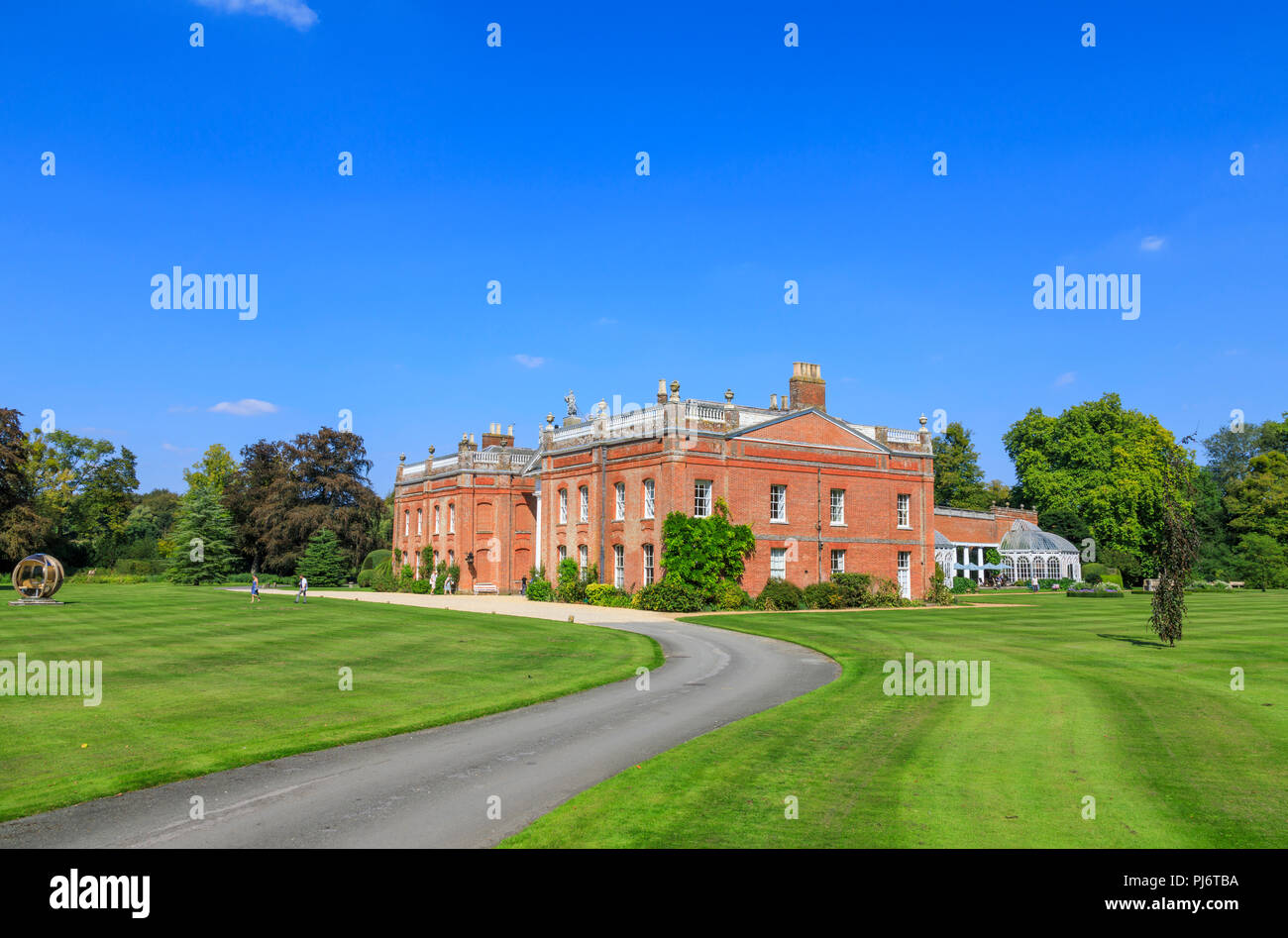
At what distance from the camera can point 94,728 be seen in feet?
38.8

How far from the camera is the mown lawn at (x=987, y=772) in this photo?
752cm

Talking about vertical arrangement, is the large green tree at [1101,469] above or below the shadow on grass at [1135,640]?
above

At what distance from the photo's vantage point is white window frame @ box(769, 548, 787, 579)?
43881mm

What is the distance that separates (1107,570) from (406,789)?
68632 mm

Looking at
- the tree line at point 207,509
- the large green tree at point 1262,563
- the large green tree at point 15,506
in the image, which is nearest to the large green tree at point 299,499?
the tree line at point 207,509

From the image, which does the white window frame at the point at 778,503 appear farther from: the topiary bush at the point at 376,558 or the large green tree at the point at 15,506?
the large green tree at the point at 15,506

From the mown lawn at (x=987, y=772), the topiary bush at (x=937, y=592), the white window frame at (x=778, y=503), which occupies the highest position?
the white window frame at (x=778, y=503)

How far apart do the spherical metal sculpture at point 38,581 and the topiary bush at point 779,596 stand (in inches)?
1210

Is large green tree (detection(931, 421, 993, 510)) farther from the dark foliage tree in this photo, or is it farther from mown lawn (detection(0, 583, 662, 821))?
mown lawn (detection(0, 583, 662, 821))

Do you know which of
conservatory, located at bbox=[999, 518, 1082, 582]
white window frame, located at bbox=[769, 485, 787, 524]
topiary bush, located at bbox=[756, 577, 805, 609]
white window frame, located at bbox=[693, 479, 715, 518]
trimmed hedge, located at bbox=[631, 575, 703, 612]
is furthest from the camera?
conservatory, located at bbox=[999, 518, 1082, 582]

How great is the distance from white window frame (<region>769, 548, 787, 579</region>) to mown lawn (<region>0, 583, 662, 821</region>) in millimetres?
16591

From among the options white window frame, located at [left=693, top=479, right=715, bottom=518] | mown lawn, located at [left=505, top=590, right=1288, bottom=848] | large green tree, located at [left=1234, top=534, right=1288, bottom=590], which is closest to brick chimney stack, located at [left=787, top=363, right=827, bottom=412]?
white window frame, located at [left=693, top=479, right=715, bottom=518]
